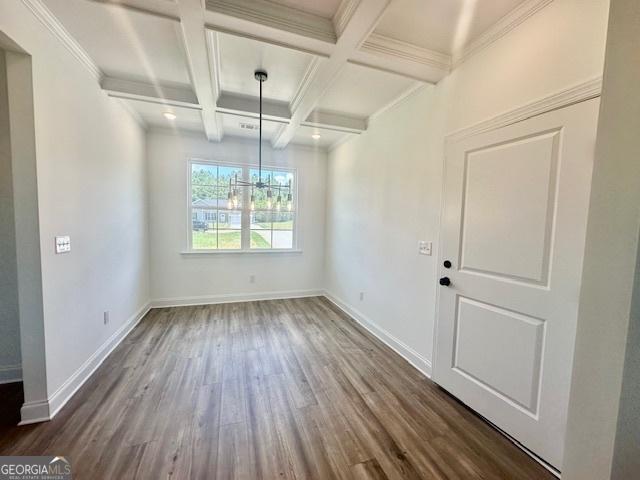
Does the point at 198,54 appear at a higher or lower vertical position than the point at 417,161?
higher

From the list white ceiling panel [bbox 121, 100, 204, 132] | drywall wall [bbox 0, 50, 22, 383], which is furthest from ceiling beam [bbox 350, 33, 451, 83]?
drywall wall [bbox 0, 50, 22, 383]

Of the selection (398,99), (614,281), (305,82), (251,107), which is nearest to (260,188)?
(251,107)

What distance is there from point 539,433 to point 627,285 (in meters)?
1.21

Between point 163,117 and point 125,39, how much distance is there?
161cm

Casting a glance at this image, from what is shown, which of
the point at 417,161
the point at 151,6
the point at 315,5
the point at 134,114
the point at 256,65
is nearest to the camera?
the point at 151,6

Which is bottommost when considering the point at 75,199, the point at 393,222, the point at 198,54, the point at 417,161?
the point at 393,222

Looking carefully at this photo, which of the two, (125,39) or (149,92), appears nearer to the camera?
(125,39)

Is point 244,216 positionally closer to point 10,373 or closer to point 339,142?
point 339,142

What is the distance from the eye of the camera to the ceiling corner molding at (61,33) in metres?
1.64

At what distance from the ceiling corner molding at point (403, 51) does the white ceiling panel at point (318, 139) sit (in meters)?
1.78

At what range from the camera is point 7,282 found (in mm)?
2129

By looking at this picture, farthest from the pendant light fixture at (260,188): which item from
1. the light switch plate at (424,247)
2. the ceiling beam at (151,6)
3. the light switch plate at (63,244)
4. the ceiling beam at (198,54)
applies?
the light switch plate at (424,247)

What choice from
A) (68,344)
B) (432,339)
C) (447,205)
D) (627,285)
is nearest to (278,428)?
(432,339)
